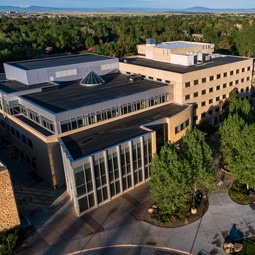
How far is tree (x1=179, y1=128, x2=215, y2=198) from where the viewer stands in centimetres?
3841

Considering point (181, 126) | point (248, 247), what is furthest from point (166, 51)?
point (248, 247)

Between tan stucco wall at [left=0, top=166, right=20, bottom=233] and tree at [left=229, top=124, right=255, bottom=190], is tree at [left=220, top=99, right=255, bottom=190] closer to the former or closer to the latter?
tree at [left=229, top=124, right=255, bottom=190]

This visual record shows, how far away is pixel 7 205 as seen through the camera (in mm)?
36312

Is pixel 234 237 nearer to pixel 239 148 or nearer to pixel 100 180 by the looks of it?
pixel 239 148

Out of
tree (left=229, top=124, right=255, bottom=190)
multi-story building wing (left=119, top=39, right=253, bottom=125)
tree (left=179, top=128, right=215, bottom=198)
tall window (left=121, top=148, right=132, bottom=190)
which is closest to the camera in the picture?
tree (left=179, top=128, right=215, bottom=198)

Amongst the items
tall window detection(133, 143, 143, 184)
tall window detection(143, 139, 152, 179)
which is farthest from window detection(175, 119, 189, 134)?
tall window detection(133, 143, 143, 184)

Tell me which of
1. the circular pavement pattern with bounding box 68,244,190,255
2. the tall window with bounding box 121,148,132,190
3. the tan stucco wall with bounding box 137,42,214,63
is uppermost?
the tan stucco wall with bounding box 137,42,214,63

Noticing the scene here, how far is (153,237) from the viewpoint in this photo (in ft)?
119

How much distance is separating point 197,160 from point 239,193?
368 inches

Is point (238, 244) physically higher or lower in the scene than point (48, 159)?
lower

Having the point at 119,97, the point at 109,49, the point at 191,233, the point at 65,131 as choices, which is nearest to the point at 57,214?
the point at 65,131

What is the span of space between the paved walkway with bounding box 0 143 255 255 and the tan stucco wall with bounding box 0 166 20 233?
293 centimetres

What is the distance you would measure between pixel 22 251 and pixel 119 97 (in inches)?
1125

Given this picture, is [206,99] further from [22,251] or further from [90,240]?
[22,251]
